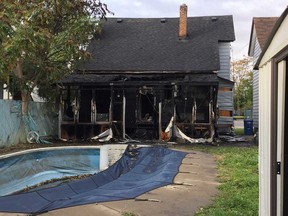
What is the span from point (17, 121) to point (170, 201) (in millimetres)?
12270

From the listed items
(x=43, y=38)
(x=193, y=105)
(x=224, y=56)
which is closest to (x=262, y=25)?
(x=224, y=56)

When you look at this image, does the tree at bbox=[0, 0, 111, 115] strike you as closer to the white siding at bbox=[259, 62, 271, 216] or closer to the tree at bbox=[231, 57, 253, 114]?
the white siding at bbox=[259, 62, 271, 216]

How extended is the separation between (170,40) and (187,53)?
2179 mm

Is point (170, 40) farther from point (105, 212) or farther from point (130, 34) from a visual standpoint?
point (105, 212)

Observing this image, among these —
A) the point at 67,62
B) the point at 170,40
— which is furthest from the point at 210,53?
the point at 67,62

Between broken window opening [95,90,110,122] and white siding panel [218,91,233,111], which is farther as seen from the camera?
white siding panel [218,91,233,111]

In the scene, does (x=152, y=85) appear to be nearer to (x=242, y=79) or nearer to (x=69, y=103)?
(x=69, y=103)

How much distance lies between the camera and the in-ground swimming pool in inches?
464

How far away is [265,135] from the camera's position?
400 cm

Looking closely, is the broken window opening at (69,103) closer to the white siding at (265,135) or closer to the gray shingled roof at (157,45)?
the gray shingled roof at (157,45)

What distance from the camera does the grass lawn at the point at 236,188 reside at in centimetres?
642

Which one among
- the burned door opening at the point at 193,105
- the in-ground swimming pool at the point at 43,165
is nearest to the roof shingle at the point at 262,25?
the burned door opening at the point at 193,105

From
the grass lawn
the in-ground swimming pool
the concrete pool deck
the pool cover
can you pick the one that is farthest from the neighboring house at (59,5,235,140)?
the concrete pool deck

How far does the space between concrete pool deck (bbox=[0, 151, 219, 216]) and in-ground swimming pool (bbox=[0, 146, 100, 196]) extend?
15.6 ft
